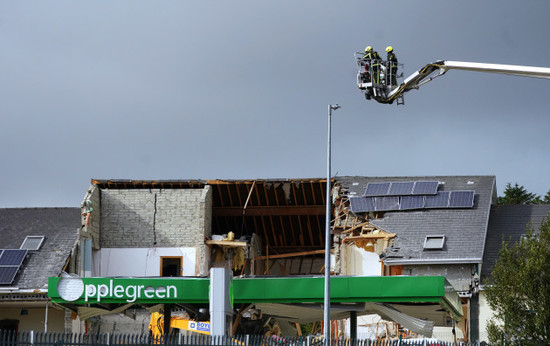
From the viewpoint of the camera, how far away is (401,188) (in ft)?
161

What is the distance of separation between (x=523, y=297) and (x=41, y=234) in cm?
2614

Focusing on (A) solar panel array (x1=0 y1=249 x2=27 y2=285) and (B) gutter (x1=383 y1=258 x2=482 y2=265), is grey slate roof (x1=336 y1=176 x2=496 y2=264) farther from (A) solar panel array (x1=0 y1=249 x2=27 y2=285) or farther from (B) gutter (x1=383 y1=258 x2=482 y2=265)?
(A) solar panel array (x1=0 y1=249 x2=27 y2=285)

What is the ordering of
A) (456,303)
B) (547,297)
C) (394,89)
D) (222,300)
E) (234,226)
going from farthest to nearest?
(234,226) < (456,303) < (222,300) < (547,297) < (394,89)

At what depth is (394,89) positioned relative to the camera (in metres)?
23.3

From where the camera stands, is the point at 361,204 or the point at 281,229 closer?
the point at 361,204

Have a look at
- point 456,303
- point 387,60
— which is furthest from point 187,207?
point 387,60

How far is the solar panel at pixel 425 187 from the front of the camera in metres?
48.5

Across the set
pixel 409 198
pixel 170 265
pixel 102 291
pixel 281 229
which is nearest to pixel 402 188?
pixel 409 198

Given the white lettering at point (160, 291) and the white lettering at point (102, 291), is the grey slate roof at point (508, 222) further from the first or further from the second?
the white lettering at point (102, 291)

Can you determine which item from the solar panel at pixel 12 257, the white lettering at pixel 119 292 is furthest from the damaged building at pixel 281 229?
the white lettering at pixel 119 292

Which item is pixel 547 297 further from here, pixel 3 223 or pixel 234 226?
pixel 3 223

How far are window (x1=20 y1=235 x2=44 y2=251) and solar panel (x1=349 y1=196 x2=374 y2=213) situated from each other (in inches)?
596

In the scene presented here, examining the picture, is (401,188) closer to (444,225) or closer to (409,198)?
(409,198)

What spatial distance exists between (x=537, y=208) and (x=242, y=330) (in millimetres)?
16786
